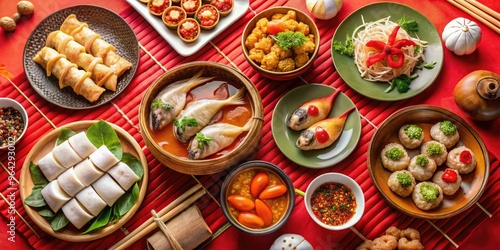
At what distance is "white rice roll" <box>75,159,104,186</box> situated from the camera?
3988mm

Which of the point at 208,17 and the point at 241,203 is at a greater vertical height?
the point at 208,17

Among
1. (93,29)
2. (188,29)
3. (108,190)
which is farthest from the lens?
(93,29)

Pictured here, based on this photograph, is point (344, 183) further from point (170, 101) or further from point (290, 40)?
point (170, 101)

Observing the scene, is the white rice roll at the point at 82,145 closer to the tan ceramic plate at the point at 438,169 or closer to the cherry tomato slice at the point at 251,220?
the cherry tomato slice at the point at 251,220

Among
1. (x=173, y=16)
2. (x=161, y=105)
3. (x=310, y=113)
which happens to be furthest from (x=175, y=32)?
(x=310, y=113)

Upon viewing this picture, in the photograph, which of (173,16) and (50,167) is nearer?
(50,167)

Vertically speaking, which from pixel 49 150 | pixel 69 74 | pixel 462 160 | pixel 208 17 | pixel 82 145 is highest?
pixel 208 17

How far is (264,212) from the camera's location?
3939 millimetres

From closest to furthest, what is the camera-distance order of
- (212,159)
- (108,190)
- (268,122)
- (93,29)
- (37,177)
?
(212,159) → (108,190) → (37,177) → (268,122) → (93,29)

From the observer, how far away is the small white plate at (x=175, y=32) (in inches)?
176

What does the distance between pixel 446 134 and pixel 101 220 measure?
259 cm

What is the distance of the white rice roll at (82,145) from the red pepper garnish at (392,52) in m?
2.20

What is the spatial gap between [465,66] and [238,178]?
Result: 6.68ft

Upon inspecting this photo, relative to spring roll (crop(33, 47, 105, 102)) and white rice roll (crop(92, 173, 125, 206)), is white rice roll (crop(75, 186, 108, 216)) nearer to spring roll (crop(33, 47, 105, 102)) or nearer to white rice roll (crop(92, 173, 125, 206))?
white rice roll (crop(92, 173, 125, 206))
